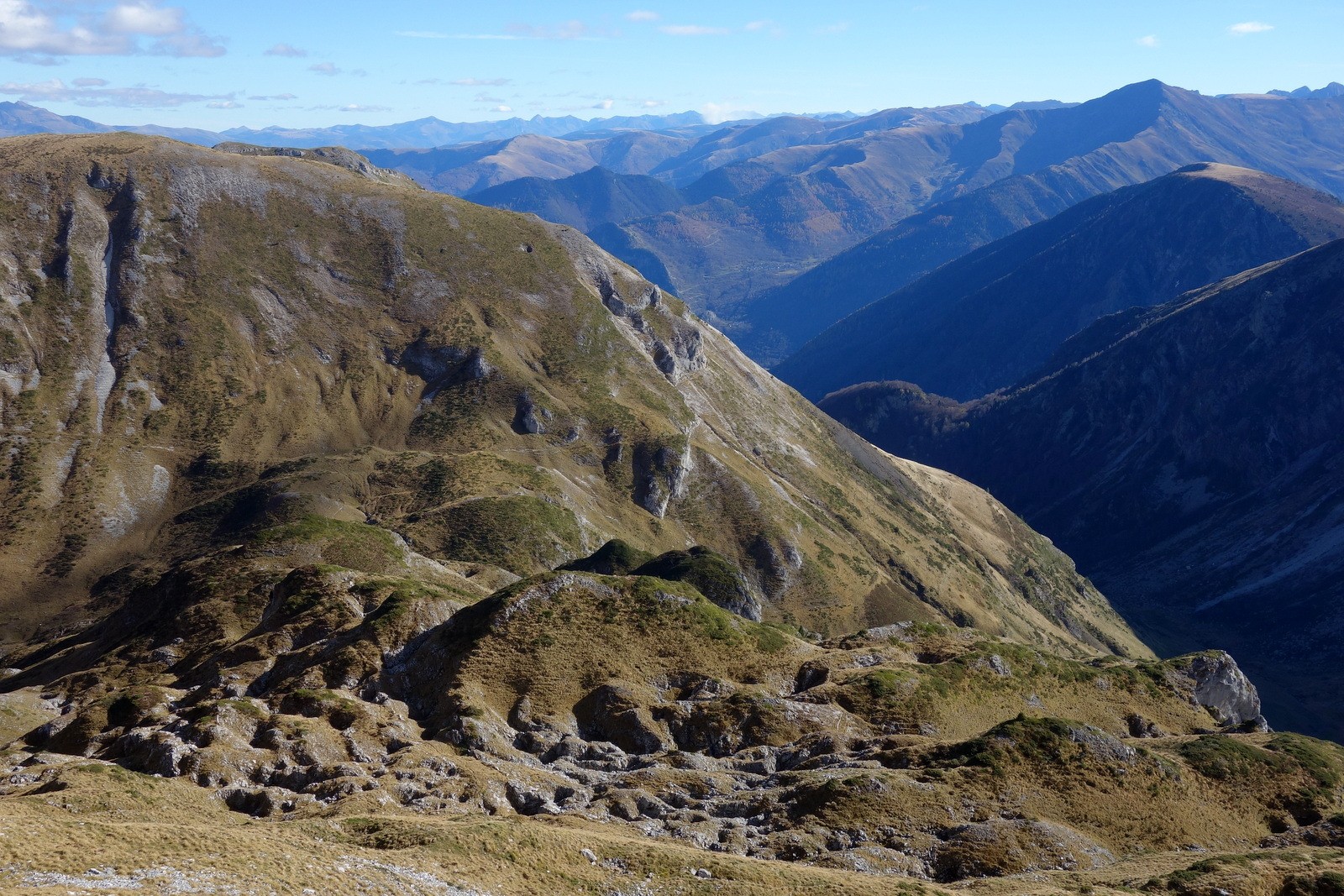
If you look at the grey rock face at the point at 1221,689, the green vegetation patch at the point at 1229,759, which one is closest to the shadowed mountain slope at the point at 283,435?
the grey rock face at the point at 1221,689

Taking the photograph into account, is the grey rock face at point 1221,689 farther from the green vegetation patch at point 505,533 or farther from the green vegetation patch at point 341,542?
the green vegetation patch at point 505,533

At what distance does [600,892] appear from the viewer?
45500 mm

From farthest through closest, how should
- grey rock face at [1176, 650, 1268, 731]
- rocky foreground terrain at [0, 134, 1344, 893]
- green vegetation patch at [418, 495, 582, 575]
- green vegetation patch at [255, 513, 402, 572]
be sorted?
green vegetation patch at [418, 495, 582, 575]
green vegetation patch at [255, 513, 402, 572]
grey rock face at [1176, 650, 1268, 731]
rocky foreground terrain at [0, 134, 1344, 893]

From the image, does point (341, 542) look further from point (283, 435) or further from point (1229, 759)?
point (1229, 759)

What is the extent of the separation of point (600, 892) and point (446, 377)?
153183 millimetres

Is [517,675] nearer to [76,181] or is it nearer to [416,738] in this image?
[416,738]

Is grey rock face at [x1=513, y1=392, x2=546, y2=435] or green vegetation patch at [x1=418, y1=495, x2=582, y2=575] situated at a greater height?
grey rock face at [x1=513, y1=392, x2=546, y2=435]

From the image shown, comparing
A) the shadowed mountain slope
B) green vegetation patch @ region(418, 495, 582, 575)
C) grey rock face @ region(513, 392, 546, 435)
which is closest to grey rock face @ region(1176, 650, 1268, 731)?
green vegetation patch @ region(418, 495, 582, 575)

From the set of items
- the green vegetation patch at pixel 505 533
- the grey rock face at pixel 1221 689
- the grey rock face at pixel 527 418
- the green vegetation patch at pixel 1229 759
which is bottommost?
the green vegetation patch at pixel 505 533

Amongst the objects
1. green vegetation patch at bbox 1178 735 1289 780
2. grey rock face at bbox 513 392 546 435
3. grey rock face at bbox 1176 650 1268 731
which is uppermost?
grey rock face at bbox 513 392 546 435

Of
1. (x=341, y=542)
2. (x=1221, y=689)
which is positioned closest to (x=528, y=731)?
(x=341, y=542)

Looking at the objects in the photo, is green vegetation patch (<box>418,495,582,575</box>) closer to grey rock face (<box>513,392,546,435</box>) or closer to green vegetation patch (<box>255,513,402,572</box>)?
green vegetation patch (<box>255,513,402,572</box>)

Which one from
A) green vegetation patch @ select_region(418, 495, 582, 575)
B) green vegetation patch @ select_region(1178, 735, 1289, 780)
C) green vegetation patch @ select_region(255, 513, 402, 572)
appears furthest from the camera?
green vegetation patch @ select_region(418, 495, 582, 575)

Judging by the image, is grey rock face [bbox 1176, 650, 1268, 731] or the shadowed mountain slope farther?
the shadowed mountain slope
